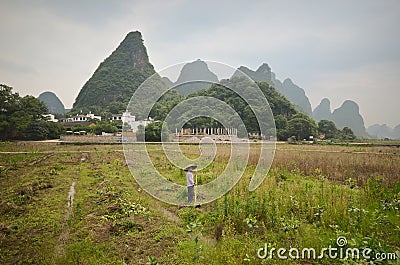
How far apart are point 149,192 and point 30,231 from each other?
3.77 m

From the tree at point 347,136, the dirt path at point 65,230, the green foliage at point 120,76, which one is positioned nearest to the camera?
the dirt path at point 65,230

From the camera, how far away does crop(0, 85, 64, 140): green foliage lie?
32.7 m

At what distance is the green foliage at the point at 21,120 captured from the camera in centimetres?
3272

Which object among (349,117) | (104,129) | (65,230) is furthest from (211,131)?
(349,117)

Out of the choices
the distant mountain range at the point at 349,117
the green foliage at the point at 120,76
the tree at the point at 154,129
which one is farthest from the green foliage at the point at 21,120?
the distant mountain range at the point at 349,117

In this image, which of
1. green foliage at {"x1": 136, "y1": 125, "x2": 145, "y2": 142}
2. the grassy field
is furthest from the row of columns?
the grassy field

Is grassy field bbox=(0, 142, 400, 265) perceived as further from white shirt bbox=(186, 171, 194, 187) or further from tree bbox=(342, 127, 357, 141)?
tree bbox=(342, 127, 357, 141)

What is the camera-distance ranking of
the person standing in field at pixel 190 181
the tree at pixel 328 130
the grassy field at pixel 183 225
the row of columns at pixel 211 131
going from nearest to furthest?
the grassy field at pixel 183 225 < the person standing in field at pixel 190 181 < the row of columns at pixel 211 131 < the tree at pixel 328 130

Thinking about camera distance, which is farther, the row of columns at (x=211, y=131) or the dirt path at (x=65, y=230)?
the row of columns at (x=211, y=131)

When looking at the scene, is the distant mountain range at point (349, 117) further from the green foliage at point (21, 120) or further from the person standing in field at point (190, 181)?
the person standing in field at point (190, 181)

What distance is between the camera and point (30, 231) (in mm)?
5098

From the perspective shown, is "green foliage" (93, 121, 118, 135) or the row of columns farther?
"green foliage" (93, 121, 118, 135)

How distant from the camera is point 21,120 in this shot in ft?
109

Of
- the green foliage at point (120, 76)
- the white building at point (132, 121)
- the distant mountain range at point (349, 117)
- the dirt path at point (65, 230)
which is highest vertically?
the green foliage at point (120, 76)
